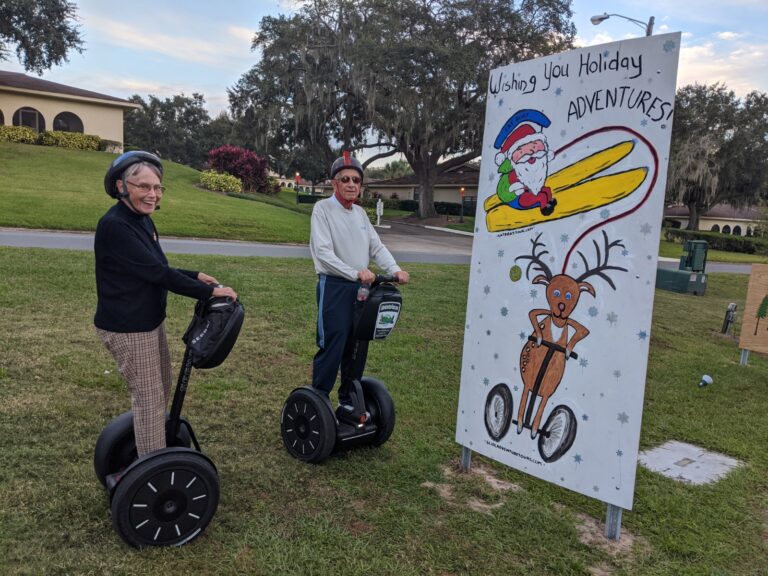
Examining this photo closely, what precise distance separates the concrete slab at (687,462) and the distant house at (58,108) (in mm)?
35474

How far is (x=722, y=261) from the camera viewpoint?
26297 mm

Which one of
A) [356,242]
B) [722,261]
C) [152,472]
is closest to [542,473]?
[356,242]

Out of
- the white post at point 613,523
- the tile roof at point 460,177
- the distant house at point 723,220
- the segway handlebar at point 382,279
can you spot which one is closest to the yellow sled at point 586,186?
the segway handlebar at point 382,279

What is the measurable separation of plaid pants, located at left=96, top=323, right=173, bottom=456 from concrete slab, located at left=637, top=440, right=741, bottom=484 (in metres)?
3.21

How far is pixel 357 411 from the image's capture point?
3619 millimetres

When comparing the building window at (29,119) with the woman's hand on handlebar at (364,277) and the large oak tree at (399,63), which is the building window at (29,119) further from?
the woman's hand on handlebar at (364,277)

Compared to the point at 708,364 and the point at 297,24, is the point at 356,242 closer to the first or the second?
the point at 708,364

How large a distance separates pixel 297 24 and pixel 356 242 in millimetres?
30840

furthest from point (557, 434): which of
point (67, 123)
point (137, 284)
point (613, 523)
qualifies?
point (67, 123)

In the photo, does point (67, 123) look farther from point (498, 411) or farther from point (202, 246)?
point (498, 411)

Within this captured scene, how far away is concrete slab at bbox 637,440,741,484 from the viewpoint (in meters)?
3.81

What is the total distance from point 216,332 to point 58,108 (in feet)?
123

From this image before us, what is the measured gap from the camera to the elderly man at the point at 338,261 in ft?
11.0

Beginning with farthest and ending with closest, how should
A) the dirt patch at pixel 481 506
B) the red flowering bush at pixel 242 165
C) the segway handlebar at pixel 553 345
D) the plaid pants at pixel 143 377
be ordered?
the red flowering bush at pixel 242 165 → the dirt patch at pixel 481 506 → the segway handlebar at pixel 553 345 → the plaid pants at pixel 143 377
